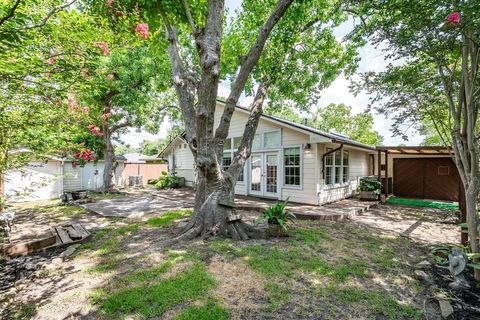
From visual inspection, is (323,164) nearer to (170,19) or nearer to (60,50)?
(170,19)

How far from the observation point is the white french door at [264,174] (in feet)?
33.9

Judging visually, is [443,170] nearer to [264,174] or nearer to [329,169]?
[329,169]

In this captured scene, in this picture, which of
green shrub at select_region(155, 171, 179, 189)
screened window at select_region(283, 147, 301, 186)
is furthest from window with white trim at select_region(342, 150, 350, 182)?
green shrub at select_region(155, 171, 179, 189)

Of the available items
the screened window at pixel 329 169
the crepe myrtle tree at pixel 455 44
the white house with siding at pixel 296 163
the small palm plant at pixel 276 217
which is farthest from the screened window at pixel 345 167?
the small palm plant at pixel 276 217

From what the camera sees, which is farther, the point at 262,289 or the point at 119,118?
the point at 119,118

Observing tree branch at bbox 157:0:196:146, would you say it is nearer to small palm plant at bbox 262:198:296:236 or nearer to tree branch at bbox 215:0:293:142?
tree branch at bbox 215:0:293:142

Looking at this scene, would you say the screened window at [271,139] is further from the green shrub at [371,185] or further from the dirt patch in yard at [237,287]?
the dirt patch in yard at [237,287]

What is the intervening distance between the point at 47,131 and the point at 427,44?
21.5 ft

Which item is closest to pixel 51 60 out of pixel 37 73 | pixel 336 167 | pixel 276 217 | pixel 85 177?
pixel 37 73

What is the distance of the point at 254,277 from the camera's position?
340cm

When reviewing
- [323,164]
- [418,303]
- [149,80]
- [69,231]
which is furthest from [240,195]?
[418,303]

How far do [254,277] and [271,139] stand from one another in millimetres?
7681

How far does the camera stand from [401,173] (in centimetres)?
1330

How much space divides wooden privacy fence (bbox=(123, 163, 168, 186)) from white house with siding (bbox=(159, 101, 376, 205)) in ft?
38.6
